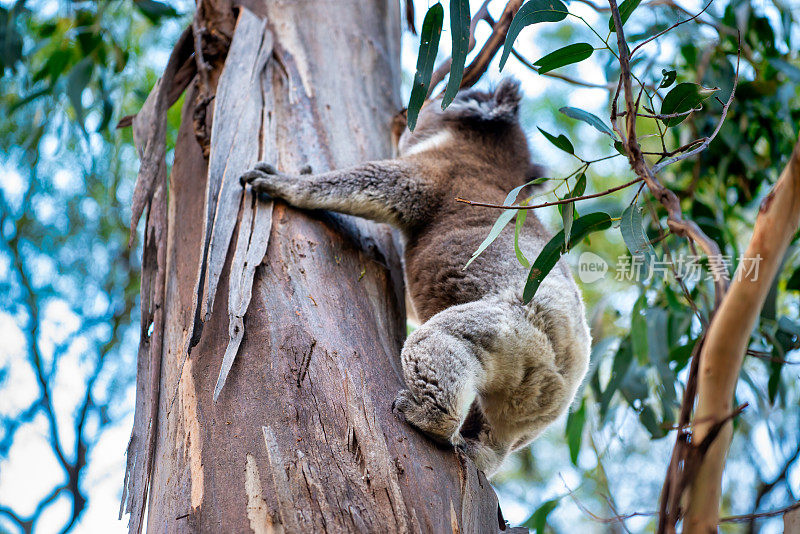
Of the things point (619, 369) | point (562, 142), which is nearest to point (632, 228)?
point (562, 142)

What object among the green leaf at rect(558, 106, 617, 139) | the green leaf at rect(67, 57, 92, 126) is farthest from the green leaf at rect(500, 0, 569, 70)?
the green leaf at rect(67, 57, 92, 126)

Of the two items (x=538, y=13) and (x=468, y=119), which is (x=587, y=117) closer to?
(x=538, y=13)

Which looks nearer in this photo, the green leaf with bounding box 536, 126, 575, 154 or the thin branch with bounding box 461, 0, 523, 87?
the green leaf with bounding box 536, 126, 575, 154

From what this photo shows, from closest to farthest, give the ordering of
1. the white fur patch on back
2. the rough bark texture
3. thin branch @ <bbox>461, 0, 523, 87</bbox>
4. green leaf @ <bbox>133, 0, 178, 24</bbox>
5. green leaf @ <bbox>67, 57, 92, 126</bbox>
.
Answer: the rough bark texture → thin branch @ <bbox>461, 0, 523, 87</bbox> → the white fur patch on back → green leaf @ <bbox>67, 57, 92, 126</bbox> → green leaf @ <bbox>133, 0, 178, 24</bbox>

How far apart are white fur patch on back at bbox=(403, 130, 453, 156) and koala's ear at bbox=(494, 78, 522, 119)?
0.25 meters

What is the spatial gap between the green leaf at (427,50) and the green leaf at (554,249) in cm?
50

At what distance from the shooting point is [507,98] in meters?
3.17

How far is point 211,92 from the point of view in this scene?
247 cm

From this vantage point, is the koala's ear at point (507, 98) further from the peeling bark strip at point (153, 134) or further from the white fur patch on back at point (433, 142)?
the peeling bark strip at point (153, 134)

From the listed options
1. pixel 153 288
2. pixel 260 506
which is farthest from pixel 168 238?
pixel 260 506

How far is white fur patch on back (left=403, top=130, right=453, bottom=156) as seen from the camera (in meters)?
2.94

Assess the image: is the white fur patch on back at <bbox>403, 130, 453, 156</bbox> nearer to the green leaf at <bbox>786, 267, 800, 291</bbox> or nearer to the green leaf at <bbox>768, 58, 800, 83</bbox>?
the green leaf at <bbox>768, 58, 800, 83</bbox>

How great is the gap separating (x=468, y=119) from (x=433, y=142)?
229 millimetres

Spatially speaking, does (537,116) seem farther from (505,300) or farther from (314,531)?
(314,531)
